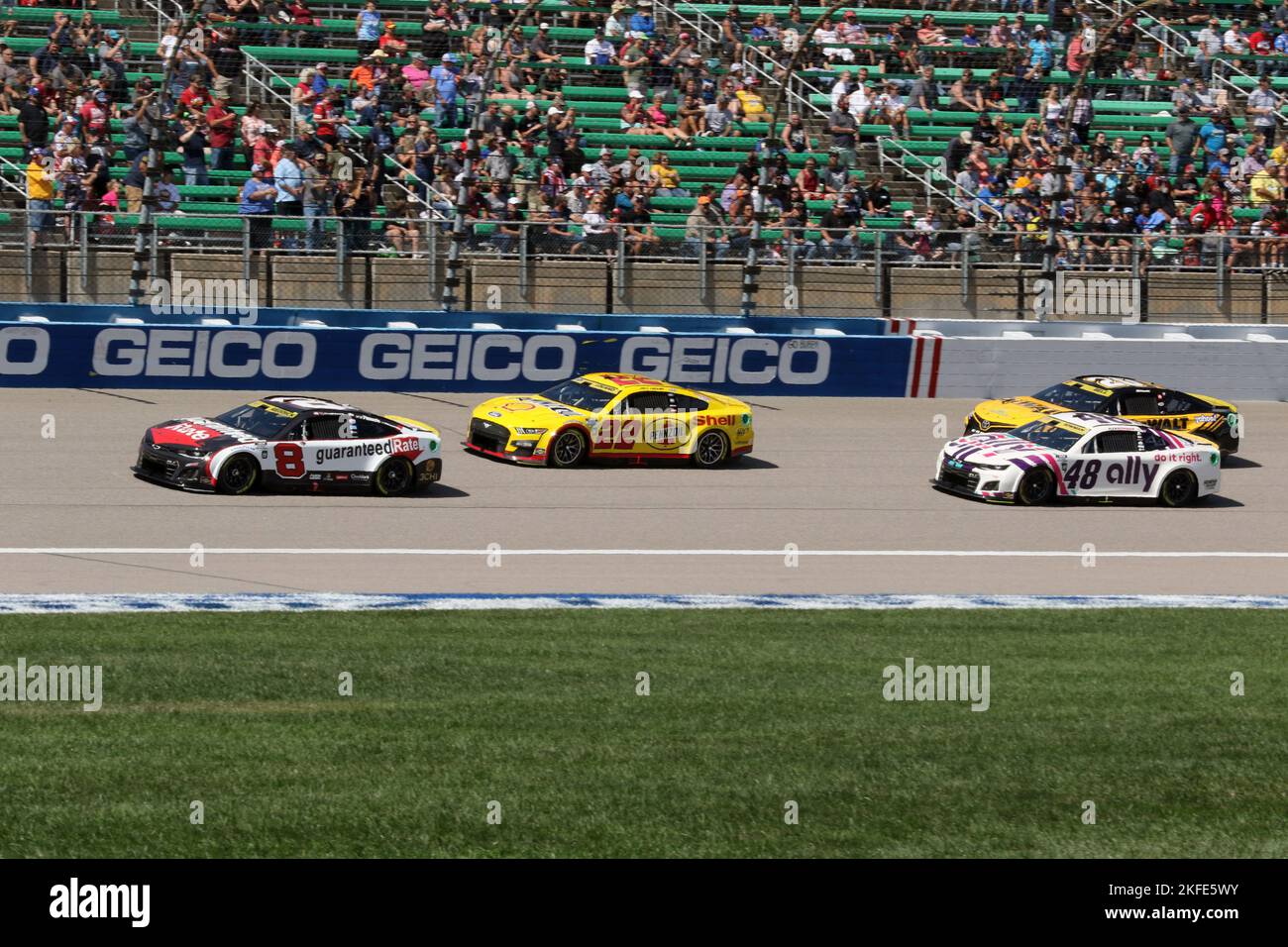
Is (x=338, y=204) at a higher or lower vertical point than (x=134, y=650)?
higher

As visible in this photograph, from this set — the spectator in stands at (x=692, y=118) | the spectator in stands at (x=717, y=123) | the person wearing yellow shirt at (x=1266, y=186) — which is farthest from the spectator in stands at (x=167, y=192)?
the person wearing yellow shirt at (x=1266, y=186)

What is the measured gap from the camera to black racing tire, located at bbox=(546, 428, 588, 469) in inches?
901

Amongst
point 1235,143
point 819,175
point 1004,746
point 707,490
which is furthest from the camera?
point 1235,143

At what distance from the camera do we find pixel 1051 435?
22.7 metres

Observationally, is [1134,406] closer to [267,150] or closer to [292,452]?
[292,452]

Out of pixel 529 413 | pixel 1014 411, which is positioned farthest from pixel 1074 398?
pixel 529 413

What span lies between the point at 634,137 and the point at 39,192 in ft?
32.9

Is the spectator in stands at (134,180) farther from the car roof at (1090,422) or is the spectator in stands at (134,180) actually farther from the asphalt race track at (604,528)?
the car roof at (1090,422)

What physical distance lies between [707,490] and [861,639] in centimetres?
794

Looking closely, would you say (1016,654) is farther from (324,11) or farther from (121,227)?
(324,11)

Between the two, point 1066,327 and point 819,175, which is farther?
point 819,175

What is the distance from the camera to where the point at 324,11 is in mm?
33438
